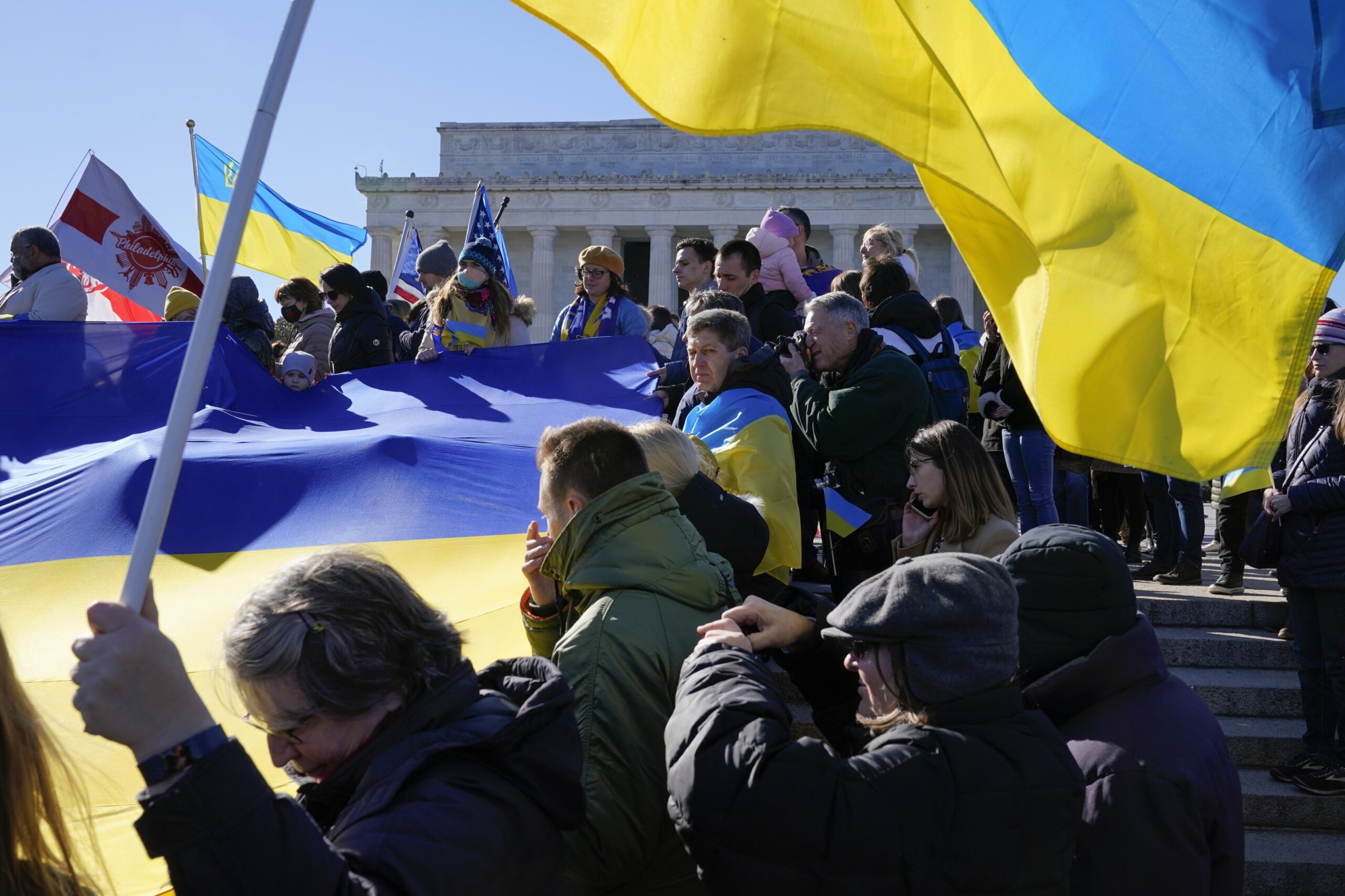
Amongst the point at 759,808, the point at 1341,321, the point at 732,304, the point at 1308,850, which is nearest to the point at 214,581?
the point at 732,304

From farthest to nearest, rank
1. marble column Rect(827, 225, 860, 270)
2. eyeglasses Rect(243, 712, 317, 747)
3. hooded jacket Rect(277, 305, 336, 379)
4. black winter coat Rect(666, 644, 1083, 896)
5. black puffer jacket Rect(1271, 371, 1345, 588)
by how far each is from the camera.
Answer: marble column Rect(827, 225, 860, 270)
hooded jacket Rect(277, 305, 336, 379)
black puffer jacket Rect(1271, 371, 1345, 588)
black winter coat Rect(666, 644, 1083, 896)
eyeglasses Rect(243, 712, 317, 747)

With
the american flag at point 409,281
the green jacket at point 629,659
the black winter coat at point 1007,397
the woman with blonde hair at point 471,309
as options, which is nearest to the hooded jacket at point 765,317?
the black winter coat at point 1007,397

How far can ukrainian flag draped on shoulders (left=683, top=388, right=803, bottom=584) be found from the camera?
177 inches

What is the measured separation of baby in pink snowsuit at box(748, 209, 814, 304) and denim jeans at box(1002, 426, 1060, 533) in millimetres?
1694

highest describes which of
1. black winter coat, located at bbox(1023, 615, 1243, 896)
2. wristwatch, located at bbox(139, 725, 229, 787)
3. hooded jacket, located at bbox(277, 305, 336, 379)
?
hooded jacket, located at bbox(277, 305, 336, 379)

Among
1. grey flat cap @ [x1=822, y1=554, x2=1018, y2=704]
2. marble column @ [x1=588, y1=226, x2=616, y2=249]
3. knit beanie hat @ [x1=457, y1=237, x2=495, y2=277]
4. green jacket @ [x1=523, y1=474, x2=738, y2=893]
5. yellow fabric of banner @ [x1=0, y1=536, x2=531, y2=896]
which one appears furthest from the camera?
marble column @ [x1=588, y1=226, x2=616, y2=249]

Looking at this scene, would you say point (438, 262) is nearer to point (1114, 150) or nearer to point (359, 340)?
point (359, 340)

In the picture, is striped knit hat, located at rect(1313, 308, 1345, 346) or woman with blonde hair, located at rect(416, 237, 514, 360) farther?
woman with blonde hair, located at rect(416, 237, 514, 360)

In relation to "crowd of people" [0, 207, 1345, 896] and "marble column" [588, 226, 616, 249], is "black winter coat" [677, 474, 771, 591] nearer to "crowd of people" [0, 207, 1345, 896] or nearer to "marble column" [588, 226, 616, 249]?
"crowd of people" [0, 207, 1345, 896]

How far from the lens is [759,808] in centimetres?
203

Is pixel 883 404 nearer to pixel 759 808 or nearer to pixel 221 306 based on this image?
pixel 759 808

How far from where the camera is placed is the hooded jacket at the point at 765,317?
273 inches

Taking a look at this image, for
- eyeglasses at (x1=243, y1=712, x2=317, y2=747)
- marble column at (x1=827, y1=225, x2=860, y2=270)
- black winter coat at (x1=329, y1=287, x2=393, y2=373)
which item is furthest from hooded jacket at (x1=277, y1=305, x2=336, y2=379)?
marble column at (x1=827, y1=225, x2=860, y2=270)

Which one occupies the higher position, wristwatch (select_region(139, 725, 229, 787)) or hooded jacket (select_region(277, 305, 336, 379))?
hooded jacket (select_region(277, 305, 336, 379))
